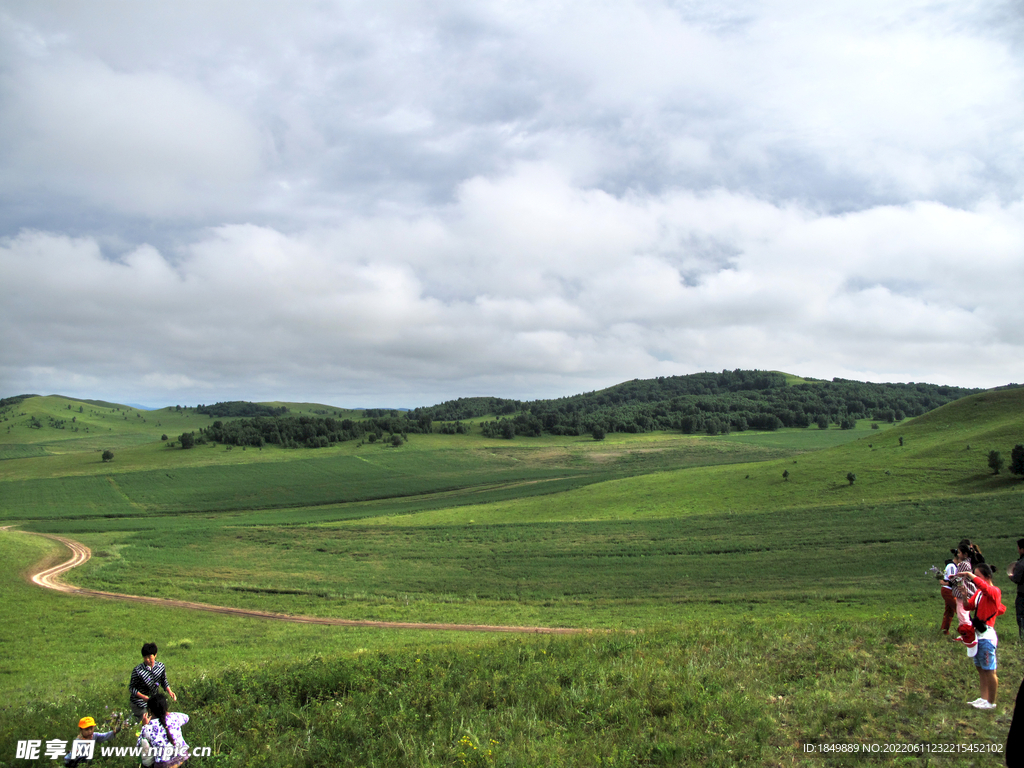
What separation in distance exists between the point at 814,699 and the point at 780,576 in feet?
87.0

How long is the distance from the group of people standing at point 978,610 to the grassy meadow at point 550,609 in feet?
1.51

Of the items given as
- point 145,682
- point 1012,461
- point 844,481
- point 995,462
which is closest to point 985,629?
point 145,682

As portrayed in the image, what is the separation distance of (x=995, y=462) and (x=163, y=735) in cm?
6596

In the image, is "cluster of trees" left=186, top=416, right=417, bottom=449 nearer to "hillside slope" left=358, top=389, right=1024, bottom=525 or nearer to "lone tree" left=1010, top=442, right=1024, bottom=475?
"hillside slope" left=358, top=389, right=1024, bottom=525

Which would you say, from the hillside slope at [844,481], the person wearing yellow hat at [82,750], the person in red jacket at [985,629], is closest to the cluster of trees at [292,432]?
the hillside slope at [844,481]

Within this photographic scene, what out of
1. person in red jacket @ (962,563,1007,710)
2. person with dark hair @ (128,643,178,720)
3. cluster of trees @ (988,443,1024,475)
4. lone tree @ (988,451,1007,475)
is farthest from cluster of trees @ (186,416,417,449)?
person in red jacket @ (962,563,1007,710)

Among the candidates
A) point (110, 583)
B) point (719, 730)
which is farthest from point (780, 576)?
point (110, 583)

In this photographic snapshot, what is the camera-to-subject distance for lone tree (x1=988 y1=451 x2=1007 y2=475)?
4991 cm

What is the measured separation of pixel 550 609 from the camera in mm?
27781

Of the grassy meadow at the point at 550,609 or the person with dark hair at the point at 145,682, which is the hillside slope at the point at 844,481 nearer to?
the grassy meadow at the point at 550,609

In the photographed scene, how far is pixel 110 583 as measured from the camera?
3575 cm

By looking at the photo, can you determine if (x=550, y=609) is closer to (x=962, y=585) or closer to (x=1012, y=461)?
(x=962, y=585)

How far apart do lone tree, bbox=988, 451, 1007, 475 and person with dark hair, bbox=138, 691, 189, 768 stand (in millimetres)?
65610

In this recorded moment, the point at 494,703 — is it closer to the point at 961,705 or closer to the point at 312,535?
the point at 961,705
